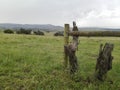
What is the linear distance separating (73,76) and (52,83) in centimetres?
70

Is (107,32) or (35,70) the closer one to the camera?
(107,32)

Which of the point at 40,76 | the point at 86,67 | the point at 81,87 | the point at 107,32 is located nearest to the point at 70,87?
the point at 81,87

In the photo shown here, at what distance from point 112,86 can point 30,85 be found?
1947 millimetres

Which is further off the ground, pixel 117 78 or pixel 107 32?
pixel 107 32

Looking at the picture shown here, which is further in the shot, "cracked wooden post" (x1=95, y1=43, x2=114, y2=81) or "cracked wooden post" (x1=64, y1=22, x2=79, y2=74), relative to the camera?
"cracked wooden post" (x1=64, y1=22, x2=79, y2=74)

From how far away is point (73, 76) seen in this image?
6.79 meters

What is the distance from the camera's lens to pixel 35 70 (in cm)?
760

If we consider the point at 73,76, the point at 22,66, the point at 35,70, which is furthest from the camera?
the point at 22,66

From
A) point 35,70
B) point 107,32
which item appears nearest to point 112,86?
point 107,32

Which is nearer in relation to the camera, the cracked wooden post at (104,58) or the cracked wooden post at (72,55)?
the cracked wooden post at (104,58)

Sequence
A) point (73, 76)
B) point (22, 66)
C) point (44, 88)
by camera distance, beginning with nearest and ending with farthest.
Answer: point (44, 88) → point (73, 76) → point (22, 66)

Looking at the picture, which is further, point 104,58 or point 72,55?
point 72,55

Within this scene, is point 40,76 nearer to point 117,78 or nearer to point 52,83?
point 52,83

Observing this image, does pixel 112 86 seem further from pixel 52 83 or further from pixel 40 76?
pixel 40 76
